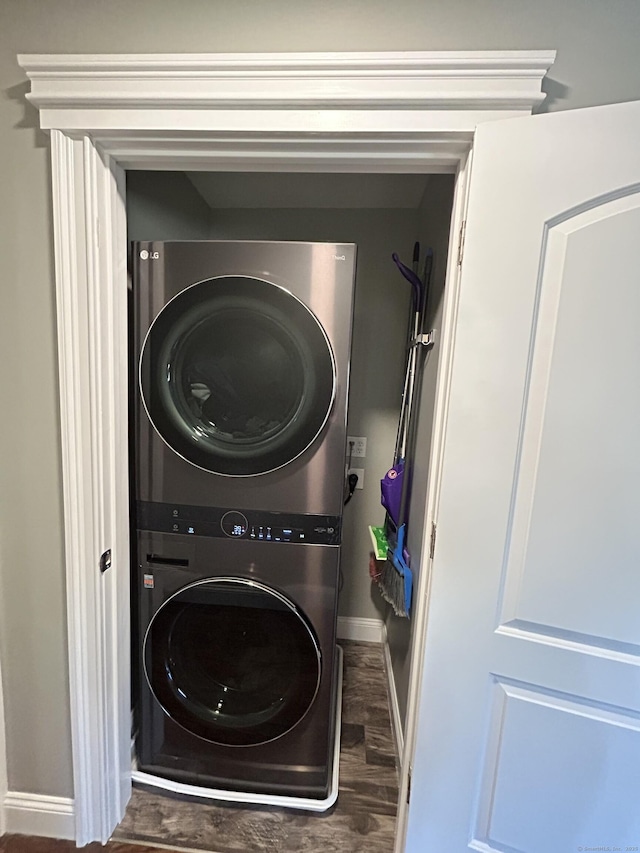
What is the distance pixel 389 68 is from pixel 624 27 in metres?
0.49

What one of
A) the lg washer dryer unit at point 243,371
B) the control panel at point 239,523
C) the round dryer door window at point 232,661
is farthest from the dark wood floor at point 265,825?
the lg washer dryer unit at point 243,371

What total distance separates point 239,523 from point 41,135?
1148 millimetres

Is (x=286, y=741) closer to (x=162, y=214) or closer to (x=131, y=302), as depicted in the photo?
(x=131, y=302)

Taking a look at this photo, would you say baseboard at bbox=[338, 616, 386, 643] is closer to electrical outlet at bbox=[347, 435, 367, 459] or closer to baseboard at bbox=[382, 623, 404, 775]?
baseboard at bbox=[382, 623, 404, 775]

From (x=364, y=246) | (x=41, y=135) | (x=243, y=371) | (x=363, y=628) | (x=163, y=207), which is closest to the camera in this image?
(x=41, y=135)

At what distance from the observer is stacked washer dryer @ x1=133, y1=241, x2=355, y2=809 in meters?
1.18

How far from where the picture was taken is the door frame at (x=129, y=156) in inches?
34.3

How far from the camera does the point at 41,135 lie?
3.30ft

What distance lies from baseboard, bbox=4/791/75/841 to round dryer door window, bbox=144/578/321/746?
39 centimetres

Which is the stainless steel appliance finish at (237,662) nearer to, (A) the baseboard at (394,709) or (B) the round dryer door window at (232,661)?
(B) the round dryer door window at (232,661)

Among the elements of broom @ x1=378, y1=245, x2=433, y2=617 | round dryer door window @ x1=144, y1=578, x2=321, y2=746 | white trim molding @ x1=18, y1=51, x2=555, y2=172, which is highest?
white trim molding @ x1=18, y1=51, x2=555, y2=172

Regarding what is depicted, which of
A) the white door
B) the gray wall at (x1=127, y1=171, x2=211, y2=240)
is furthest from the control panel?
the gray wall at (x1=127, y1=171, x2=211, y2=240)

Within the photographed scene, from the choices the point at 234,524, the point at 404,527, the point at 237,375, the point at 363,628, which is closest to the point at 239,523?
Result: the point at 234,524

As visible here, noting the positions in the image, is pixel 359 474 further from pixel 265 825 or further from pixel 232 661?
pixel 265 825
